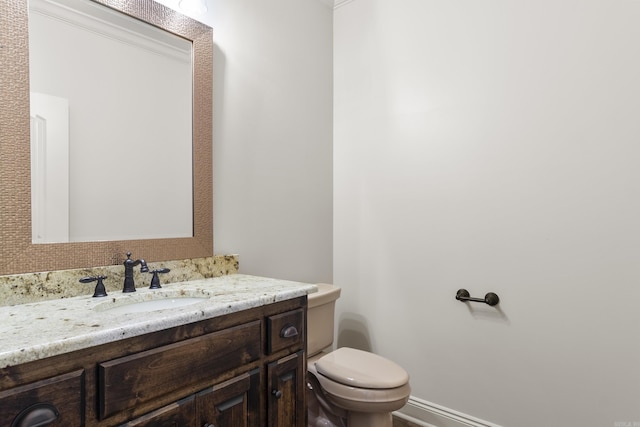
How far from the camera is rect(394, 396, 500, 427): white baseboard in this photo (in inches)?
72.6

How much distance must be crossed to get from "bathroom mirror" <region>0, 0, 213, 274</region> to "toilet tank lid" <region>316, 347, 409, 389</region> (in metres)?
0.78

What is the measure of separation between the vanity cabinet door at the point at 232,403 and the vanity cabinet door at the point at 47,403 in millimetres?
305

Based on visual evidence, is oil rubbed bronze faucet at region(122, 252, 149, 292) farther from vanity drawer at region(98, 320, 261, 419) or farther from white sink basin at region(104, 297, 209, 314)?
vanity drawer at region(98, 320, 261, 419)

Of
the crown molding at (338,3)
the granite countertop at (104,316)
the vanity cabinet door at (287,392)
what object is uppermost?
the crown molding at (338,3)

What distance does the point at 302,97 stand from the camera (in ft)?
7.21

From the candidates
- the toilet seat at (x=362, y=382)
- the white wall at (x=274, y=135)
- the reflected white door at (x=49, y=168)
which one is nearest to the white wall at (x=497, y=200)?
the white wall at (x=274, y=135)

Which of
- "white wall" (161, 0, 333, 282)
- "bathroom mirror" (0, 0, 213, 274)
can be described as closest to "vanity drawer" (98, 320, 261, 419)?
"bathroom mirror" (0, 0, 213, 274)

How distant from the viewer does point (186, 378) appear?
95 centimetres

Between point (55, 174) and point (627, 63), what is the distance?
87.4 inches

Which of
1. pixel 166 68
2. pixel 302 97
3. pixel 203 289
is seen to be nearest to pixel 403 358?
pixel 203 289

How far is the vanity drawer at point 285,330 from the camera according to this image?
1187 millimetres

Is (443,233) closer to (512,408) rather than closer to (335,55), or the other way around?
(512,408)

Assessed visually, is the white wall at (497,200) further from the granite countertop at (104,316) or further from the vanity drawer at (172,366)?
the vanity drawer at (172,366)

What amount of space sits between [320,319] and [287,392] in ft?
2.15
